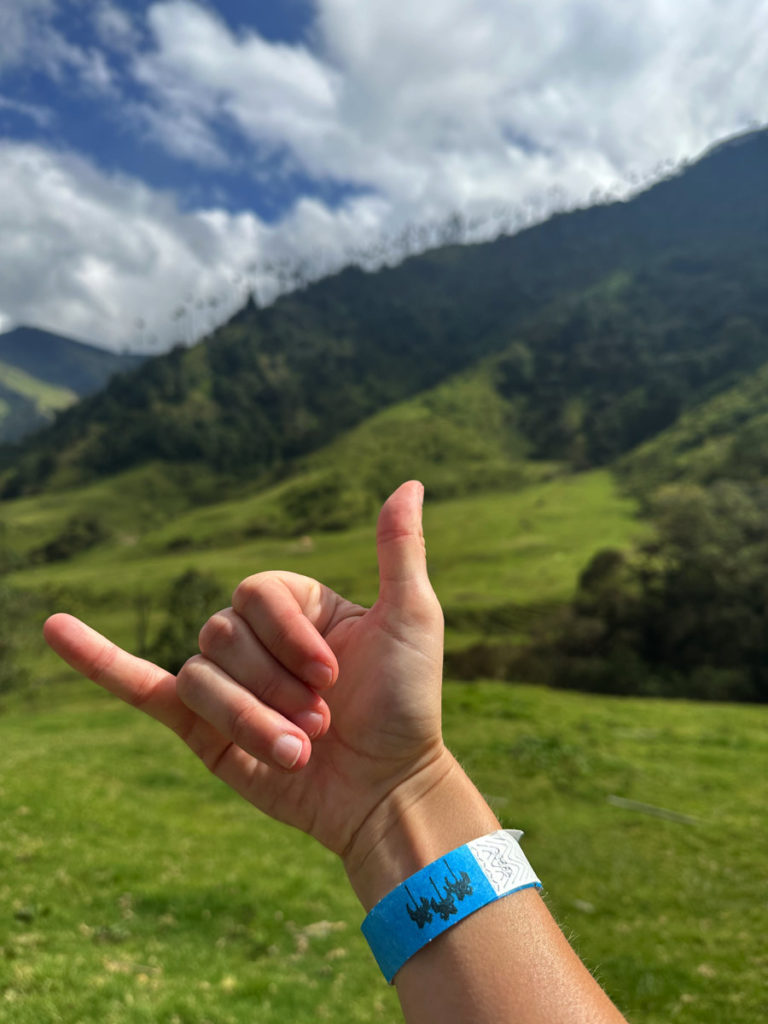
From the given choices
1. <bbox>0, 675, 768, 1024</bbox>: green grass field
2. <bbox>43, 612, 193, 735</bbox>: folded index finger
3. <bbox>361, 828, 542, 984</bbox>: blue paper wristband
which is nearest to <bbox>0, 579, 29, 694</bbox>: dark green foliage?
<bbox>0, 675, 768, 1024</bbox>: green grass field

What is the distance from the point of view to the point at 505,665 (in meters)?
66.1

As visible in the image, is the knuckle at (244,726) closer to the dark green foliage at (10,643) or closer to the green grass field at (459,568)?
the dark green foliage at (10,643)

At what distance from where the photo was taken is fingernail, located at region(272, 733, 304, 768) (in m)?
2.78

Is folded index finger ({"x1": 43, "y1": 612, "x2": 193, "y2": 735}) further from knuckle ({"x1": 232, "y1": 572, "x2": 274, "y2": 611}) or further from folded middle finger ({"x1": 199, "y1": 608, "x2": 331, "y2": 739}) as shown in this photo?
knuckle ({"x1": 232, "y1": 572, "x2": 274, "y2": 611})

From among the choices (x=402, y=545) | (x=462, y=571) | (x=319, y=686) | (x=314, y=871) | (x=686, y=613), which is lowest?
(x=686, y=613)

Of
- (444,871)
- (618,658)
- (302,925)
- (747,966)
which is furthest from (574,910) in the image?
(618,658)

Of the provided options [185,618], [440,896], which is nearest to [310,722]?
[440,896]

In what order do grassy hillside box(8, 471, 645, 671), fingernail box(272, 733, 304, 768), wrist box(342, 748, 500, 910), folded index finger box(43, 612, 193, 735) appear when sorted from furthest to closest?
grassy hillside box(8, 471, 645, 671)
folded index finger box(43, 612, 193, 735)
wrist box(342, 748, 500, 910)
fingernail box(272, 733, 304, 768)

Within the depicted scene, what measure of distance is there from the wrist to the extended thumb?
2.99 ft

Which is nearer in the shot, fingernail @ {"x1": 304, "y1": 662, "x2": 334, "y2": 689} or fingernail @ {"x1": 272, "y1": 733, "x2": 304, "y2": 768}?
fingernail @ {"x1": 272, "y1": 733, "x2": 304, "y2": 768}

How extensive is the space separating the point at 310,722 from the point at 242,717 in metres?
0.33

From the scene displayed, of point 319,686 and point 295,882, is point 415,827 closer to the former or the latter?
point 319,686

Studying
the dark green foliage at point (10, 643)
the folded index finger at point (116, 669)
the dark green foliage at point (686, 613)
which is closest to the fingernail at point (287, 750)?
the folded index finger at point (116, 669)

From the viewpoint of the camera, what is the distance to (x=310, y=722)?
306 centimetres
